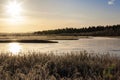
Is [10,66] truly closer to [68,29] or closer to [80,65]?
[80,65]

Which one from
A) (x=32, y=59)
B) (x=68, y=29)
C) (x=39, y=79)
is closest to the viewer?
(x=39, y=79)

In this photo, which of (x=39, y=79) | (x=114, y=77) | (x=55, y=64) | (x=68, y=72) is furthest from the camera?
(x=55, y=64)

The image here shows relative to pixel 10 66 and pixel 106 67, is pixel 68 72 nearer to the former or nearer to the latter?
pixel 106 67

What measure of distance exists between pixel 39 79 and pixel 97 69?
5245 mm

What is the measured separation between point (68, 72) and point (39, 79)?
4458 mm

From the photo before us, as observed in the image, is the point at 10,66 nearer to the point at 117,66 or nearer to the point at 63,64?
the point at 63,64

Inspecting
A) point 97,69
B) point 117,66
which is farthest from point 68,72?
point 117,66

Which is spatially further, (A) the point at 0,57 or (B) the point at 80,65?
(A) the point at 0,57

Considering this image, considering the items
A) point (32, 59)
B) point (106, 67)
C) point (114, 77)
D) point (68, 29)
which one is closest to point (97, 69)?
point (106, 67)

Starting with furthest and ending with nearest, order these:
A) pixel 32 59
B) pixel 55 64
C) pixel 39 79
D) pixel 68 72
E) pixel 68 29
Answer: pixel 68 29 → pixel 32 59 → pixel 55 64 → pixel 68 72 → pixel 39 79

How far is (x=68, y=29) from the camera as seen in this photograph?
485 ft

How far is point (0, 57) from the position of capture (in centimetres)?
1914

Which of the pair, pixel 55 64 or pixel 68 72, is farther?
pixel 55 64

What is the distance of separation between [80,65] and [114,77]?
14.0 feet
